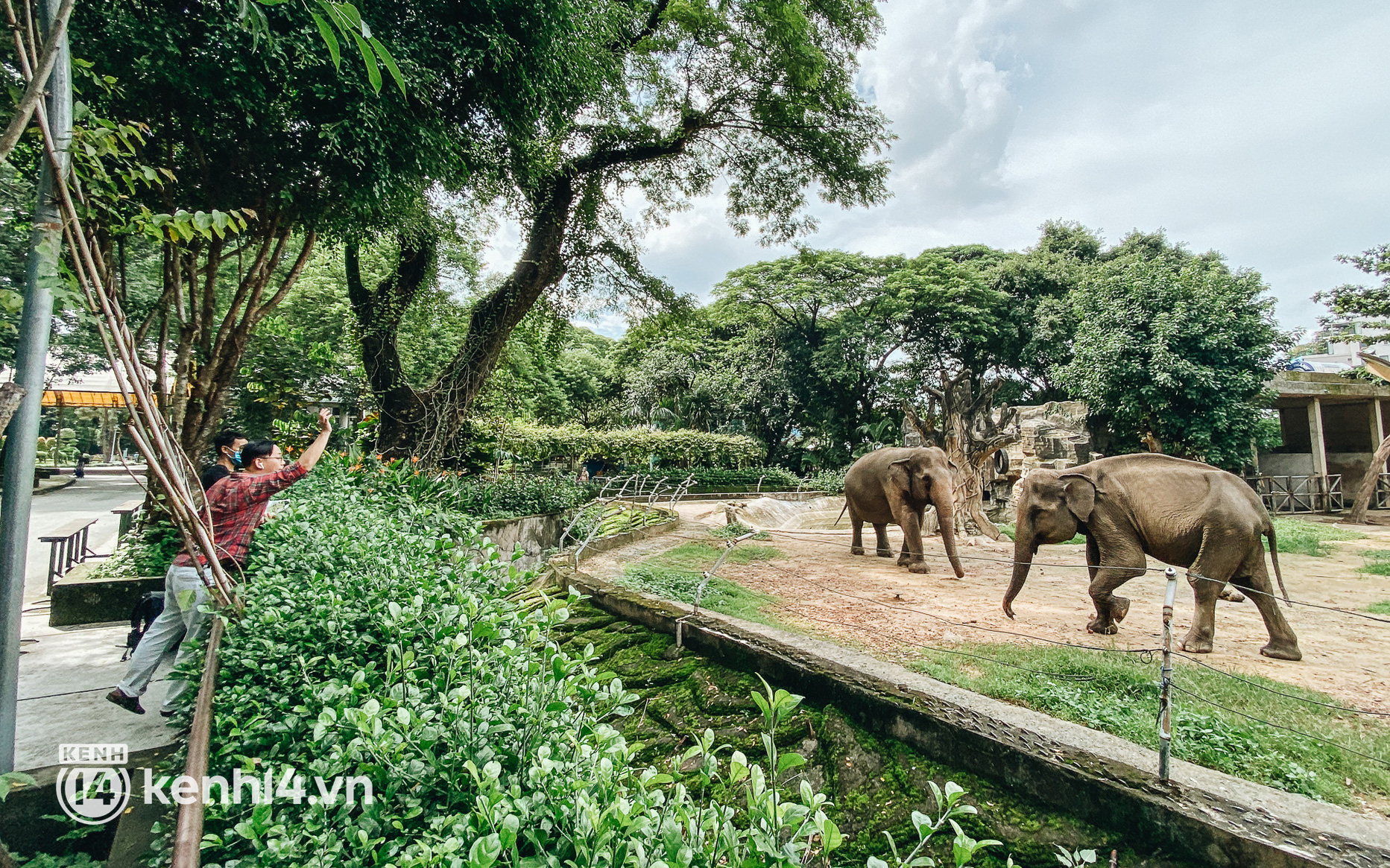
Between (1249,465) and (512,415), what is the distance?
829 inches

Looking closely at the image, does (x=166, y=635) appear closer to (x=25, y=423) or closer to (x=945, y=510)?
(x=25, y=423)

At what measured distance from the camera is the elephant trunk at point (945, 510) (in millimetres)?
7137

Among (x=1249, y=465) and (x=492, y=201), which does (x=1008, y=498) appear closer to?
(x=1249, y=465)

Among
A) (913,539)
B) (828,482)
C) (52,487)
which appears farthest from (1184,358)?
(52,487)

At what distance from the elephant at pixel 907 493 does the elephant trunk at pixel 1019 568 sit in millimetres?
1444

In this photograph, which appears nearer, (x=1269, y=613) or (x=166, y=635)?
(x=166, y=635)

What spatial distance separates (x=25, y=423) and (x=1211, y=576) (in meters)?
6.30

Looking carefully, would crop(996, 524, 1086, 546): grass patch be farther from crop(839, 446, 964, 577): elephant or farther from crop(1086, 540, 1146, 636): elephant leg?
crop(1086, 540, 1146, 636): elephant leg

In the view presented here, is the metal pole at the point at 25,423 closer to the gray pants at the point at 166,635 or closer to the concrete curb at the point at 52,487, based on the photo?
the gray pants at the point at 166,635

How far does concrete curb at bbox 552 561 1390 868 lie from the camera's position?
1.95m

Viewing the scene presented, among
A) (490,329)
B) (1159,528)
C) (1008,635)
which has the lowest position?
(1008,635)

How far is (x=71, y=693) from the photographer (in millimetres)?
3795

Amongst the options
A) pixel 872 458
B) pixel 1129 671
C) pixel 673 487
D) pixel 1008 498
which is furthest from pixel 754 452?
pixel 1129 671

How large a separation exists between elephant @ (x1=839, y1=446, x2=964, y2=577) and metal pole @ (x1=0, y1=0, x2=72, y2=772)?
7.11 metres
